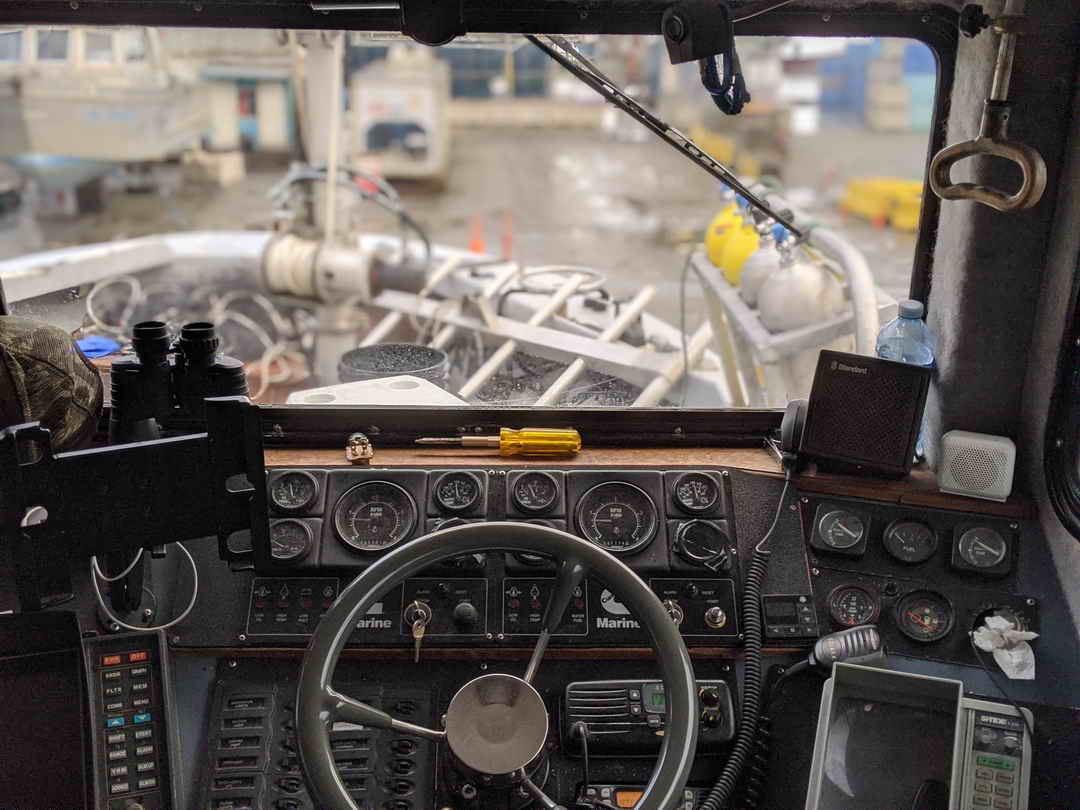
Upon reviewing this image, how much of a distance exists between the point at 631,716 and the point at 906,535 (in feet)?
2.33

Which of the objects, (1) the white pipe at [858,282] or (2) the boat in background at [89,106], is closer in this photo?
(1) the white pipe at [858,282]

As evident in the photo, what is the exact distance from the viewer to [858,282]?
10.1 ft

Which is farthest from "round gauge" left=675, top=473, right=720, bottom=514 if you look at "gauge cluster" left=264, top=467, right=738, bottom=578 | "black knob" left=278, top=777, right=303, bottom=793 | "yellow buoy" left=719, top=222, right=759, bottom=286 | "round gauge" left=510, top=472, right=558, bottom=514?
"yellow buoy" left=719, top=222, right=759, bottom=286

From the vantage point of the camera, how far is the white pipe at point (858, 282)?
2896 millimetres

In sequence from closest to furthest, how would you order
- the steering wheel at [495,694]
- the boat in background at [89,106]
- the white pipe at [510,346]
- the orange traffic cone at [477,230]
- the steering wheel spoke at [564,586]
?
the steering wheel at [495,694] → the steering wheel spoke at [564,586] → the white pipe at [510,346] → the boat in background at [89,106] → the orange traffic cone at [477,230]

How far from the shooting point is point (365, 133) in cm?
1448

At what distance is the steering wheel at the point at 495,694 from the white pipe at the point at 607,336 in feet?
2.63

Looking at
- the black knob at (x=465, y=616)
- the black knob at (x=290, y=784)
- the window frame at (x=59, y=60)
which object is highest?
the window frame at (x=59, y=60)

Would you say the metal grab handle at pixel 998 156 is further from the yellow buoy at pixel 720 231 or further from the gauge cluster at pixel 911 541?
the yellow buoy at pixel 720 231

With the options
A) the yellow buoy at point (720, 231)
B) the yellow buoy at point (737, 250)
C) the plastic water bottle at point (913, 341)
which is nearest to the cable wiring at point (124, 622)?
the plastic water bottle at point (913, 341)

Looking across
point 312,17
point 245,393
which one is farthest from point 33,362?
point 312,17

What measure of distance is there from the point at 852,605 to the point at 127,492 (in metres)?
1.44

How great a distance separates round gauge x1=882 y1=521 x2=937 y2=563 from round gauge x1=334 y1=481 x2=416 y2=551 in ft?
3.32

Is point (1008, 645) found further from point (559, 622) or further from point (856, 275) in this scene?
point (856, 275)
